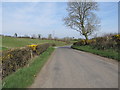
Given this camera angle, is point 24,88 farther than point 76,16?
No

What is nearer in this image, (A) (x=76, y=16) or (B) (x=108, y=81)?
(B) (x=108, y=81)

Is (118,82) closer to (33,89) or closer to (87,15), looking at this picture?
(33,89)

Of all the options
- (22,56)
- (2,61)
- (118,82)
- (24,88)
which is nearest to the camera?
(24,88)

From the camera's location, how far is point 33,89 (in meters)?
4.77

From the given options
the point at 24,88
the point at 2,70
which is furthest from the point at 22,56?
Result: the point at 24,88

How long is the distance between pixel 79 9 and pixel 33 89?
1269 inches

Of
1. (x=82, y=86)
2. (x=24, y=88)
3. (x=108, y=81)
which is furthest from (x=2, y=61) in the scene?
(x=108, y=81)

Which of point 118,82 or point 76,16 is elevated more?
point 76,16

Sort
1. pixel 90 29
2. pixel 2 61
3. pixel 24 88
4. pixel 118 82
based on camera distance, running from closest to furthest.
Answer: pixel 24 88 < pixel 118 82 < pixel 2 61 < pixel 90 29

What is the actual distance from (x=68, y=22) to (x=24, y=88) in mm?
31168

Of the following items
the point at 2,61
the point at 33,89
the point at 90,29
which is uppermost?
the point at 90,29

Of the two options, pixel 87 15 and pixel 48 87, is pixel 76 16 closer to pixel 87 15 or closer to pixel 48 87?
pixel 87 15

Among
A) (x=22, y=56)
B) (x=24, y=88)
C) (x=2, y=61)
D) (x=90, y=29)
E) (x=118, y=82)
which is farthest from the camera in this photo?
(x=90, y=29)

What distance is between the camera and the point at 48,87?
4961 millimetres
